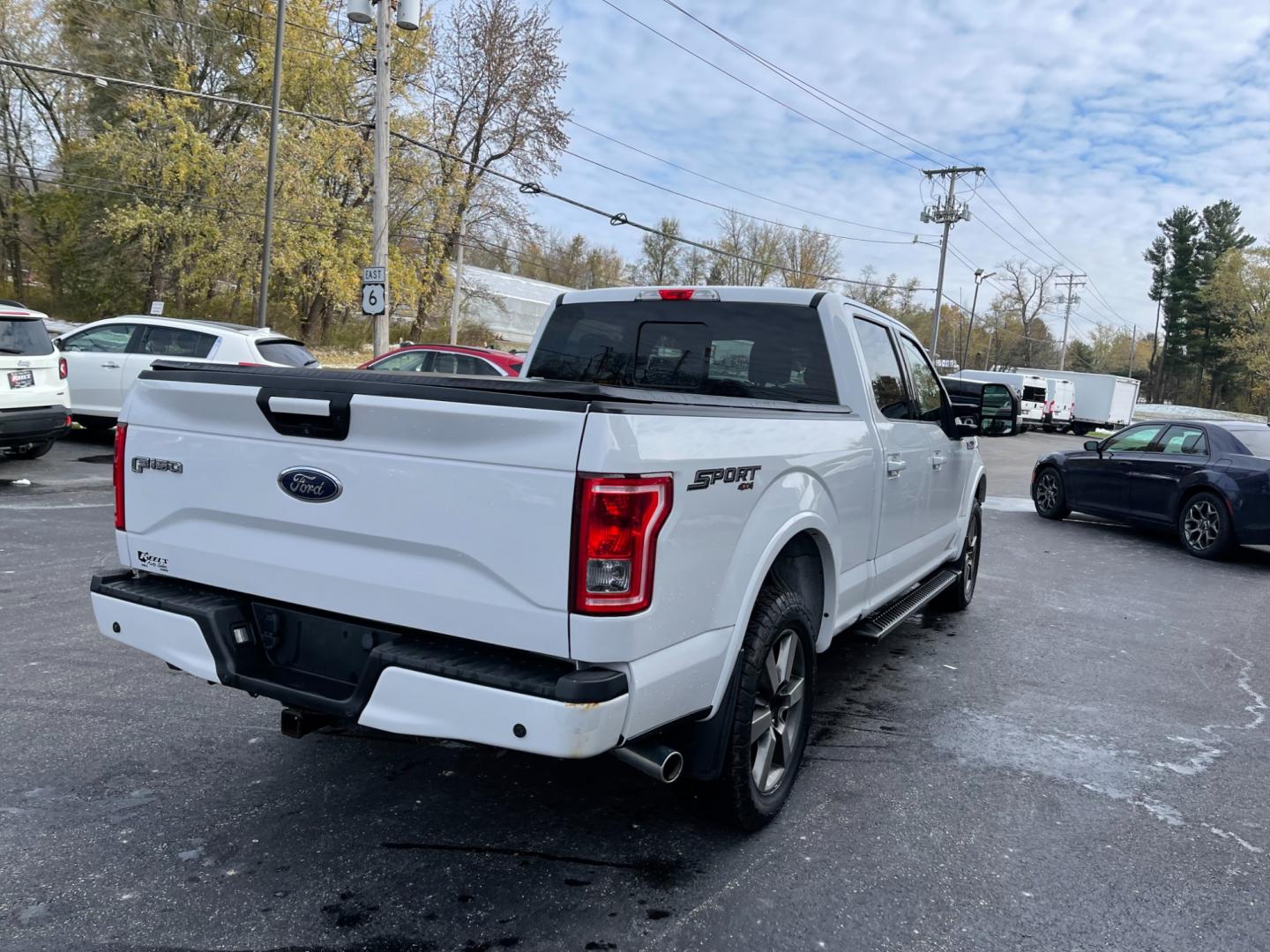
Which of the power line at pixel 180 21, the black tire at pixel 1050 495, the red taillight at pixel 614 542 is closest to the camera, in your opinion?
the red taillight at pixel 614 542

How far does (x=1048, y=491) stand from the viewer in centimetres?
1238

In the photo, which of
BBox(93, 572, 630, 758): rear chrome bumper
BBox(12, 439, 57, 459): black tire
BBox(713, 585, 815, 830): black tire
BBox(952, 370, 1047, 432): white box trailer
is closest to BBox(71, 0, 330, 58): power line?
BBox(12, 439, 57, 459): black tire

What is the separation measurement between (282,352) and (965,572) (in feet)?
30.3

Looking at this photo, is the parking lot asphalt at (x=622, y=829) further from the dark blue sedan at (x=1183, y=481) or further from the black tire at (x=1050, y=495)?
the black tire at (x=1050, y=495)

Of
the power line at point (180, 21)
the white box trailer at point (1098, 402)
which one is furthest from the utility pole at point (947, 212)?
the power line at point (180, 21)

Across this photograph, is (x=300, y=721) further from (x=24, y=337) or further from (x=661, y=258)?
(x=661, y=258)

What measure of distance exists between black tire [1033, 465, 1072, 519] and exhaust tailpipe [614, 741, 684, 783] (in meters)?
10.9

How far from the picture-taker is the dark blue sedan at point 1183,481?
936 cm

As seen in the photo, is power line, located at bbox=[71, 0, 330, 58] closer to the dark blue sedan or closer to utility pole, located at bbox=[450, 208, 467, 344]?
utility pole, located at bbox=[450, 208, 467, 344]

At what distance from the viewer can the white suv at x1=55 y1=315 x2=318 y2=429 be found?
1171 cm

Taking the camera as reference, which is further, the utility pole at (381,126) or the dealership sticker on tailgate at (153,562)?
the utility pole at (381,126)

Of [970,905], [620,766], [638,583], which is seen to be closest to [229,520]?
[638,583]

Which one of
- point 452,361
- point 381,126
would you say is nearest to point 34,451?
point 452,361

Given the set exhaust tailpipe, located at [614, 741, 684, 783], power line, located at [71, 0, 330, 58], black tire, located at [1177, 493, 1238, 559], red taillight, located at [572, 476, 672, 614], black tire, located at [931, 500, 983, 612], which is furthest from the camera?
power line, located at [71, 0, 330, 58]
